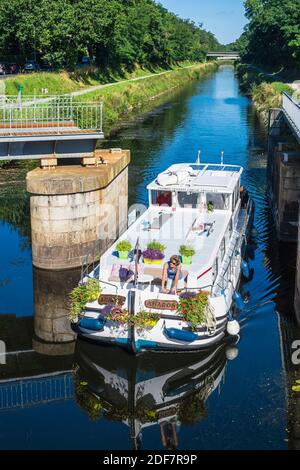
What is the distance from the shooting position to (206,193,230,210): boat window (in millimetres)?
25641

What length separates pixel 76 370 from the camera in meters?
19.6

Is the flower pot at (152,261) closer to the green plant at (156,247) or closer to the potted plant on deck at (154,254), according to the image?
the potted plant on deck at (154,254)

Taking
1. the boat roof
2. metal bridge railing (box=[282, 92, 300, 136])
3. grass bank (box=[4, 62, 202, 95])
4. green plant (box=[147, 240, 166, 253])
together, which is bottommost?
green plant (box=[147, 240, 166, 253])

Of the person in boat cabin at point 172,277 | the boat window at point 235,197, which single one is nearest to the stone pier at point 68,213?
the boat window at point 235,197

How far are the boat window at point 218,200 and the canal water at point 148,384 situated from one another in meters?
3.47

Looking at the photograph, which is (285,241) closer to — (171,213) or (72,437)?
(171,213)

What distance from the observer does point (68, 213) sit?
25.8 meters

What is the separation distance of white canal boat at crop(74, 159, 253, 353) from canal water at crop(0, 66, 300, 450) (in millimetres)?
859

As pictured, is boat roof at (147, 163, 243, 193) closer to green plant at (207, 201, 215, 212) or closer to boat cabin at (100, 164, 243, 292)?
boat cabin at (100, 164, 243, 292)

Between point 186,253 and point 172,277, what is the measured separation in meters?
1.32

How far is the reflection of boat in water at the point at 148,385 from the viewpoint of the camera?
17.2 m

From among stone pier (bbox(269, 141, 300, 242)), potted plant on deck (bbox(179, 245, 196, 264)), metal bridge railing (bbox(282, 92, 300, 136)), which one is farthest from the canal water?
metal bridge railing (bbox(282, 92, 300, 136))

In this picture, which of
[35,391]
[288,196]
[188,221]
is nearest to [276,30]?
[288,196]

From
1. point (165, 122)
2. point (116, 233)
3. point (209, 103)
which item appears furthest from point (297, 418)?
point (209, 103)
